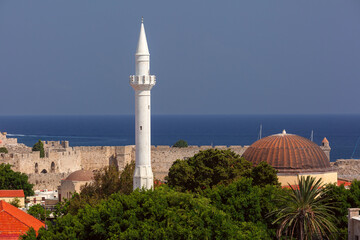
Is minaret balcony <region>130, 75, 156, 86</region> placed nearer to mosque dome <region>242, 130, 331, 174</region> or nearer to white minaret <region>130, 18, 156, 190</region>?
white minaret <region>130, 18, 156, 190</region>

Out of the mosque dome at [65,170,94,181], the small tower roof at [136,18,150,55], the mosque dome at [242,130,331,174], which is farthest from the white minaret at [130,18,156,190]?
the mosque dome at [65,170,94,181]

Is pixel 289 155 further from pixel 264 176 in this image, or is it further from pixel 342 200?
pixel 342 200

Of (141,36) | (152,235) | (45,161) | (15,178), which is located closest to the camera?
(152,235)

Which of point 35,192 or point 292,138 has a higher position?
point 292,138

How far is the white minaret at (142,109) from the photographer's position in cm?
3077

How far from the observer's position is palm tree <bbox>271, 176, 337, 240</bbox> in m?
23.8

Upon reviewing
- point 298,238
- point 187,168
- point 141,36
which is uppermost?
point 141,36

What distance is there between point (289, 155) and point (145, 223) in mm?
15270

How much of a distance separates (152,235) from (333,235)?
7.32 meters

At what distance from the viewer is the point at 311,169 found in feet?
114

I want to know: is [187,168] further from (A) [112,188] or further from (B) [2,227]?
(B) [2,227]

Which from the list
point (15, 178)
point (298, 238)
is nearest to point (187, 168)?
point (298, 238)

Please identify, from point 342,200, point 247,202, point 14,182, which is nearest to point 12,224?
point 247,202

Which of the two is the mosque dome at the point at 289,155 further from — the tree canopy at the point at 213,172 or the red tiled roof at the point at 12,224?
the red tiled roof at the point at 12,224
